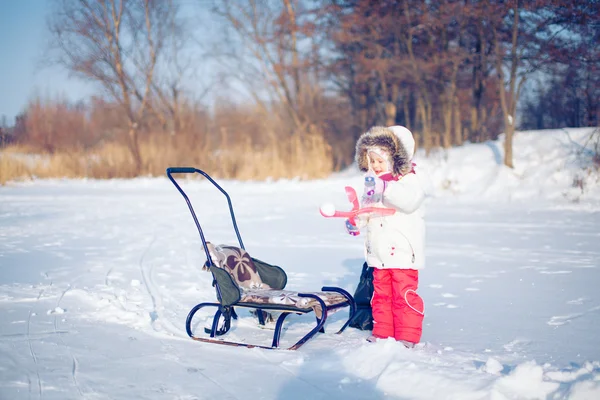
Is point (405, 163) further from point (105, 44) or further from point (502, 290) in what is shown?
point (105, 44)

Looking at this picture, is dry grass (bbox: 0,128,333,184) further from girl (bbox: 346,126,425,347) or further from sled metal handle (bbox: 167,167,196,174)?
girl (bbox: 346,126,425,347)

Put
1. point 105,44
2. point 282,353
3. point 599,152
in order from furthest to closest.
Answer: point 105,44 < point 599,152 < point 282,353

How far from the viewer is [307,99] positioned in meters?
23.1

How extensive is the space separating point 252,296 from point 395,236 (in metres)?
1.12

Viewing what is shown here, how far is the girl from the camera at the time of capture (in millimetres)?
3695

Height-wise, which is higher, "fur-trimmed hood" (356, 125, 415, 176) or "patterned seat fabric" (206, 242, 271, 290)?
"fur-trimmed hood" (356, 125, 415, 176)

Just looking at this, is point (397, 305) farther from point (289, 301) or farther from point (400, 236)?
point (289, 301)

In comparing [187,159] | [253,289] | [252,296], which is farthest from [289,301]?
[187,159]

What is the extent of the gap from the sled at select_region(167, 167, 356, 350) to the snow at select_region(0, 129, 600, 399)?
151mm

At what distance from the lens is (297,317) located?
4.77 m

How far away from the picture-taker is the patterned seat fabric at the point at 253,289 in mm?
3750

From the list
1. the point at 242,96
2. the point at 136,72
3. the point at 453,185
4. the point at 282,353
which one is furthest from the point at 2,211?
the point at 242,96

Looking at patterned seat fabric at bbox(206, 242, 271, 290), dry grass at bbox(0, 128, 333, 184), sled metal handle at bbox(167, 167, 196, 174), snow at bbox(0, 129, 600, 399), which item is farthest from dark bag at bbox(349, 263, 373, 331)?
dry grass at bbox(0, 128, 333, 184)

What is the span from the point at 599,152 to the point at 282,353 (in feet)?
35.7
